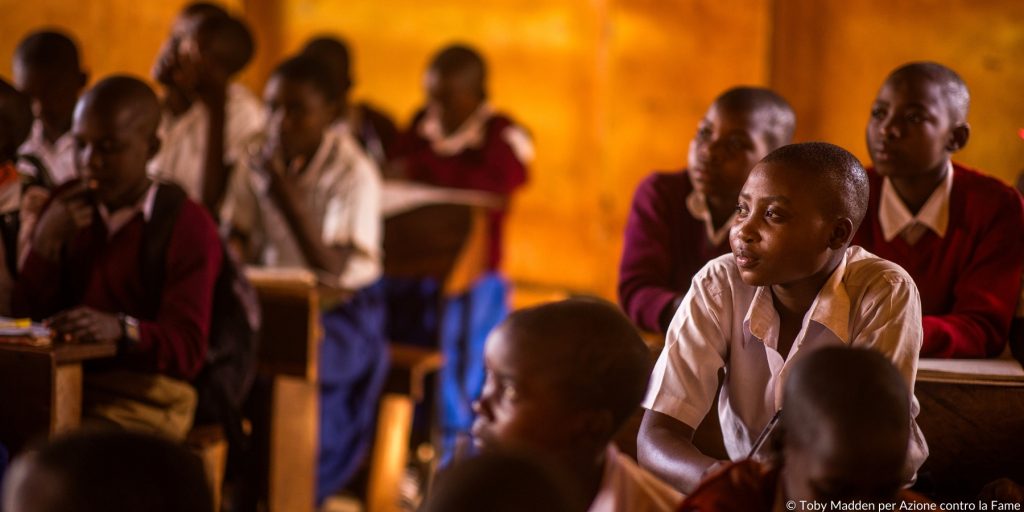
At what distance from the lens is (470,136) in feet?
18.7

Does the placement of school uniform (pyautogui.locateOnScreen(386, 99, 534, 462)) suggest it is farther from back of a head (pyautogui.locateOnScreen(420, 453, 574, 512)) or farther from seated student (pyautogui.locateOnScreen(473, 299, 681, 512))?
back of a head (pyautogui.locateOnScreen(420, 453, 574, 512))

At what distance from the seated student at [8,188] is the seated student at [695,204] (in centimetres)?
164

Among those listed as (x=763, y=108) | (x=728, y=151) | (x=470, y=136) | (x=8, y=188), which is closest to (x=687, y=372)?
(x=728, y=151)

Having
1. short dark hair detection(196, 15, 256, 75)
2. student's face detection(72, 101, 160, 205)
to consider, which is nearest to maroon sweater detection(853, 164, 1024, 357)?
student's face detection(72, 101, 160, 205)

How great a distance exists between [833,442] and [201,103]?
358 cm

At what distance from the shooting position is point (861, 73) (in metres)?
4.73

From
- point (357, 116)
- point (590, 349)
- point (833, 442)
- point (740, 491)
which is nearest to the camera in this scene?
point (833, 442)

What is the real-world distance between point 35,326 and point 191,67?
6.77 ft

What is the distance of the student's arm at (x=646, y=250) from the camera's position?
294cm

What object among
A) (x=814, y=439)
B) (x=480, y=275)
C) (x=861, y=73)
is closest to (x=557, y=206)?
(x=480, y=275)

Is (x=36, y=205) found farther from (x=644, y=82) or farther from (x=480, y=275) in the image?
(x=644, y=82)

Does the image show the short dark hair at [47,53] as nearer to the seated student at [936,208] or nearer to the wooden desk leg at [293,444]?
the wooden desk leg at [293,444]

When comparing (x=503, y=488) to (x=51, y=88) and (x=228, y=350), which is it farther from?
(x=51, y=88)

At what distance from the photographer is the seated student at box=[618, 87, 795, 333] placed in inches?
111
